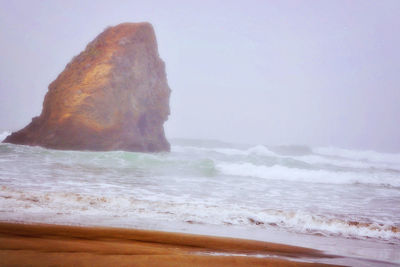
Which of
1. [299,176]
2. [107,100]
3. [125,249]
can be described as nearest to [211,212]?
[125,249]

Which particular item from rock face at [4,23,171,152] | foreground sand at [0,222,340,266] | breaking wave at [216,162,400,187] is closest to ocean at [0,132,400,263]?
foreground sand at [0,222,340,266]

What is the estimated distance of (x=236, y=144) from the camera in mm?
47344

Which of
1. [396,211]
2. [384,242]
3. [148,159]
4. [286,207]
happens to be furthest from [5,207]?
[148,159]

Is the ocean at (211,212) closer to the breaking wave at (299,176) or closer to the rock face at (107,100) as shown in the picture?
the breaking wave at (299,176)

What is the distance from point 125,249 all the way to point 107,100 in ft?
51.3

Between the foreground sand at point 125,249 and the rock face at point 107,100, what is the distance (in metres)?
14.1

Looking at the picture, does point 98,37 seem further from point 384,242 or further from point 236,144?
point 236,144

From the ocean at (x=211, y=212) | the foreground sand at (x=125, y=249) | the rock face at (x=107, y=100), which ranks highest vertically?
the rock face at (x=107, y=100)

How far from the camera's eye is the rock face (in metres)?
16.4

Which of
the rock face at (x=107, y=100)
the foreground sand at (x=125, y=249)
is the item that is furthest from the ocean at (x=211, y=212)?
the rock face at (x=107, y=100)

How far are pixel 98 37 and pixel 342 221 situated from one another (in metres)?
18.2

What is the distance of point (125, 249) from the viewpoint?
231cm

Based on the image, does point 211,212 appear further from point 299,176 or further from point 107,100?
point 107,100

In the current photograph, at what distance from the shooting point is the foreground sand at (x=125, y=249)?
1.94m
